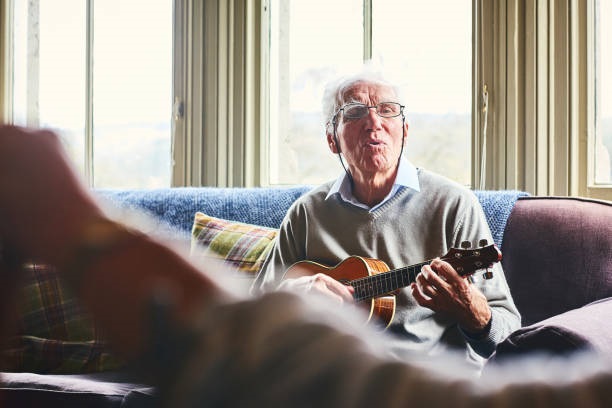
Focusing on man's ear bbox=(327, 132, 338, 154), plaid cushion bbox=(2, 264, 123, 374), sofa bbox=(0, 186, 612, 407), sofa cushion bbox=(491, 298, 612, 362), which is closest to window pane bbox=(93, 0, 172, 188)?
sofa bbox=(0, 186, 612, 407)

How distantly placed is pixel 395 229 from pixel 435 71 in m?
1.41

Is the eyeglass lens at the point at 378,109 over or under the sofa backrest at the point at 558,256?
over

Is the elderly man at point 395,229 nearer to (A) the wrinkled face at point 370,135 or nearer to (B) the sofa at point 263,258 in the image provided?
(A) the wrinkled face at point 370,135

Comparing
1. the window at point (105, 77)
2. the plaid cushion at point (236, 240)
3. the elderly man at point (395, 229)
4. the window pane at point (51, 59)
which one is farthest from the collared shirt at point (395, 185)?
the window pane at point (51, 59)

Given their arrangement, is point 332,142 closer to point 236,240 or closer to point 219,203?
point 236,240

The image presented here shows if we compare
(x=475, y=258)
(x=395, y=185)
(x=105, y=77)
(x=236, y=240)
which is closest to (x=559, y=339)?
(x=475, y=258)

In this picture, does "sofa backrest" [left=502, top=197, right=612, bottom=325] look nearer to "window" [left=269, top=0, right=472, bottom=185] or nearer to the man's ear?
the man's ear

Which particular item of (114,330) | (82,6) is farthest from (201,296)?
(82,6)

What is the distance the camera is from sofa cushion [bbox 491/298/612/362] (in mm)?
991

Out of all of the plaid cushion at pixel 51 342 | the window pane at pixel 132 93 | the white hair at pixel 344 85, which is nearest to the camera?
the white hair at pixel 344 85

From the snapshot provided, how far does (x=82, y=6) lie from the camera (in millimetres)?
3637

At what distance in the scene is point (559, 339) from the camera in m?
1.01

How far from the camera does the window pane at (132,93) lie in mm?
3297

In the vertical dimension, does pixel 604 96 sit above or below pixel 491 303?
above
